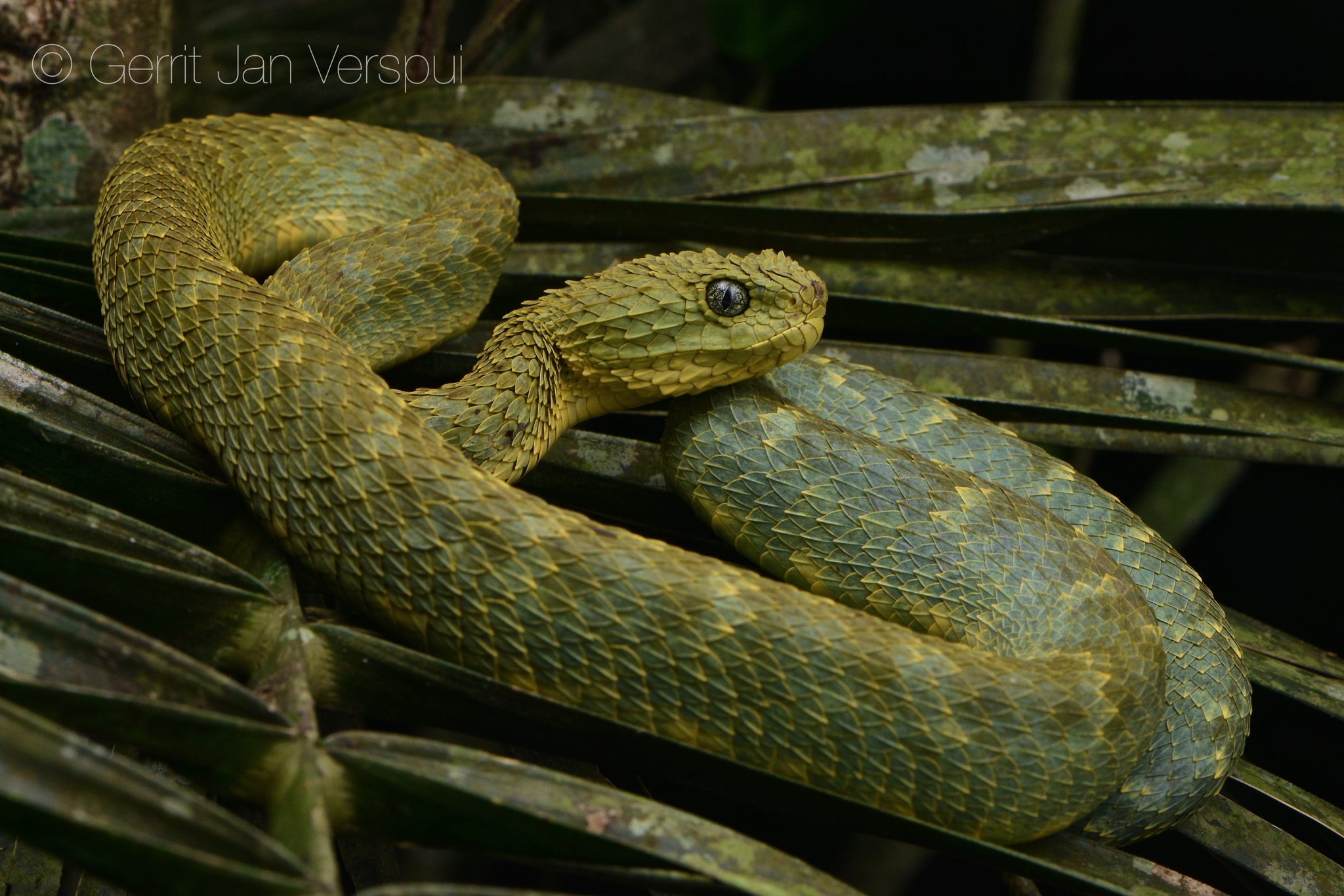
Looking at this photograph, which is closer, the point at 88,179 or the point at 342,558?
the point at 342,558

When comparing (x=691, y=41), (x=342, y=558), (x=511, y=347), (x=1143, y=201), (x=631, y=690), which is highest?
(x=691, y=41)

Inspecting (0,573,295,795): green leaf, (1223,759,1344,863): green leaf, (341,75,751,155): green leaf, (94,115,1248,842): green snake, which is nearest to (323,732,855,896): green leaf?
(0,573,295,795): green leaf

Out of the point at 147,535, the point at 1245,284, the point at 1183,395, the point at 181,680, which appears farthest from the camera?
the point at 1245,284

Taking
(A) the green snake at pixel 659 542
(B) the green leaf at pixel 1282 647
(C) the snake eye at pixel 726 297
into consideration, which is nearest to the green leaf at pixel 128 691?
(A) the green snake at pixel 659 542

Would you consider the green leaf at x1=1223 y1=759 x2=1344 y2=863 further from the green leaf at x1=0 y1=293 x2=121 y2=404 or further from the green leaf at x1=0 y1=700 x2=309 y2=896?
the green leaf at x1=0 y1=293 x2=121 y2=404

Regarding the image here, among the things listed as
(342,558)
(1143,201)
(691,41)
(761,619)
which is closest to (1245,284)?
(1143,201)

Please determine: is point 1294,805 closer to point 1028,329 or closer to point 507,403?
point 1028,329

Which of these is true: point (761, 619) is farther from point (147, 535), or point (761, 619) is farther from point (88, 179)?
point (88, 179)
